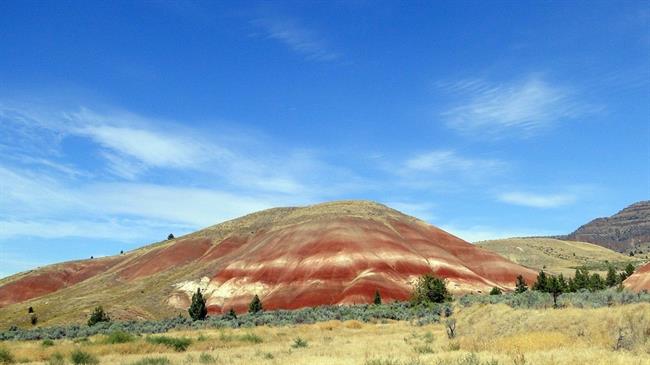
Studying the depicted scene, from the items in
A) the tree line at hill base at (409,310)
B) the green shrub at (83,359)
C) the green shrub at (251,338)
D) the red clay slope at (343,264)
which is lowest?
the green shrub at (83,359)

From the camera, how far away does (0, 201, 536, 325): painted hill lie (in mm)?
91000

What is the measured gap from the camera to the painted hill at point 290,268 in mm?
91000

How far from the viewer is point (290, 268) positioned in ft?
327

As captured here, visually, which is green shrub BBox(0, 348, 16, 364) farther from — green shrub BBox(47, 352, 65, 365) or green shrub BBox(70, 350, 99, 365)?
green shrub BBox(70, 350, 99, 365)

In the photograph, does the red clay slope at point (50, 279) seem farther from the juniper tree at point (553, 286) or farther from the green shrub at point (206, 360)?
the green shrub at point (206, 360)

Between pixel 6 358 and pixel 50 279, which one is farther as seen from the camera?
pixel 50 279

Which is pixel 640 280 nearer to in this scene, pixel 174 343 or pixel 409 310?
pixel 409 310

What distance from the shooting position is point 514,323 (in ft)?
73.8

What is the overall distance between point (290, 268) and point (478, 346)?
268 ft

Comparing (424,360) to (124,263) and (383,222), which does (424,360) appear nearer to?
(383,222)

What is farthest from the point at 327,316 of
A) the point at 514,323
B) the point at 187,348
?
the point at 514,323

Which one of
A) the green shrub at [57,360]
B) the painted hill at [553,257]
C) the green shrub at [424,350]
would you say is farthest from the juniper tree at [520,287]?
the painted hill at [553,257]

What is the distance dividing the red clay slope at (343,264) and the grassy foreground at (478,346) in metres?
57.4

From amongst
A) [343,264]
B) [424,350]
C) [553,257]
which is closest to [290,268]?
[343,264]
